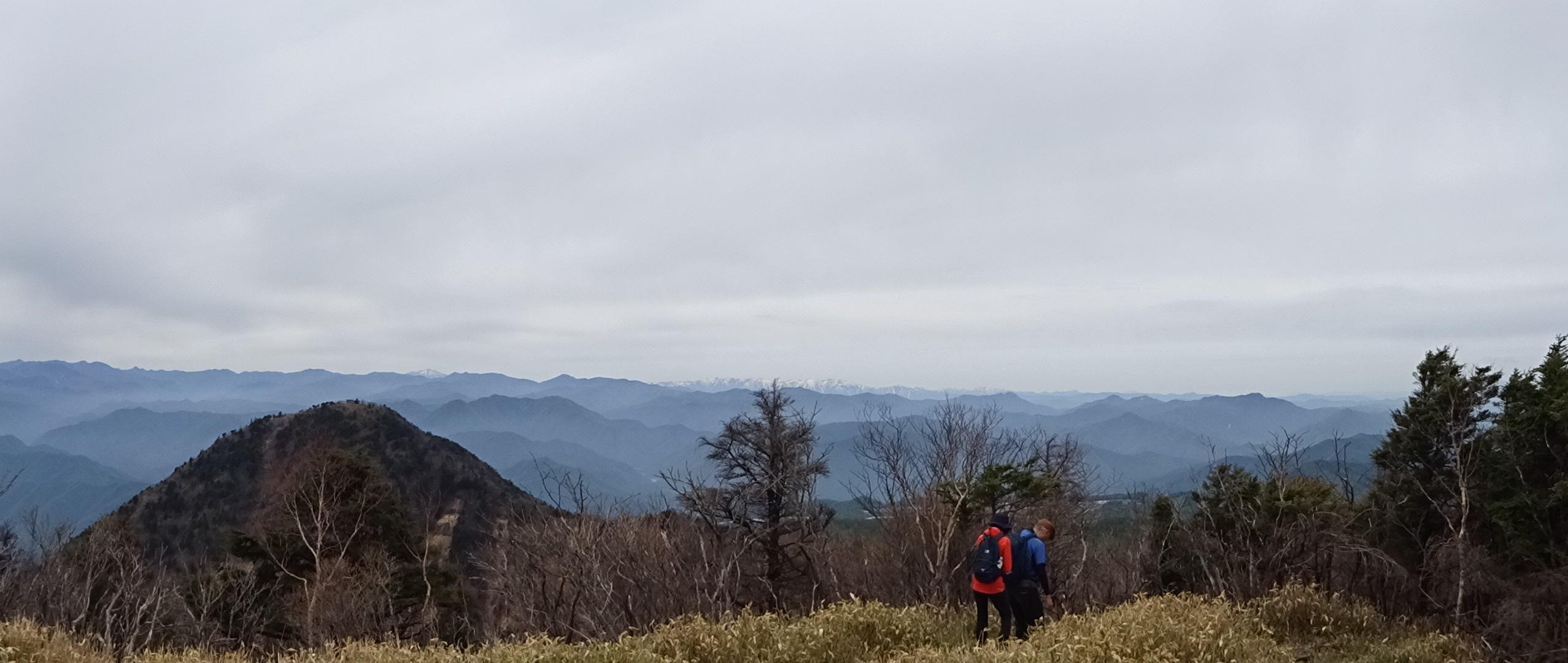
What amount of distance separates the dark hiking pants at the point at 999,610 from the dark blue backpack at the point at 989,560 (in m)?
0.24

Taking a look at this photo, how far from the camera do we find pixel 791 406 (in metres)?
45.7

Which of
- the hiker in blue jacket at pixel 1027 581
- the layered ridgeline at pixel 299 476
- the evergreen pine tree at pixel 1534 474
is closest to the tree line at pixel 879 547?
the evergreen pine tree at pixel 1534 474

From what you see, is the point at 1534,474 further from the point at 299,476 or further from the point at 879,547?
the point at 299,476

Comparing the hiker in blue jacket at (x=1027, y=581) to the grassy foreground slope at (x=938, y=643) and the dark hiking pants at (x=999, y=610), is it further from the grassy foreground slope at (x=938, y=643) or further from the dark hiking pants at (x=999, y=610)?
the grassy foreground slope at (x=938, y=643)

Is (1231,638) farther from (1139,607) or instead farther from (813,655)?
(813,655)

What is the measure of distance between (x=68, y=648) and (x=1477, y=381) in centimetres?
3585

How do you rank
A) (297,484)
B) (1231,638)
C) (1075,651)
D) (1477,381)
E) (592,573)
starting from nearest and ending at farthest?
1. (1075,651)
2. (1231,638)
3. (592,573)
4. (1477,381)
5. (297,484)

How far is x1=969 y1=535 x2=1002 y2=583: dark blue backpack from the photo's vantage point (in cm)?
1118

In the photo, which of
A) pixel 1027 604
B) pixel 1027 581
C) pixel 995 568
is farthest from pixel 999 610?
pixel 995 568

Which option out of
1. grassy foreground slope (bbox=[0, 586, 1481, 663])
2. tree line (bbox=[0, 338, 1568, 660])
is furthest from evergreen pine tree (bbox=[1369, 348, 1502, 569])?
grassy foreground slope (bbox=[0, 586, 1481, 663])

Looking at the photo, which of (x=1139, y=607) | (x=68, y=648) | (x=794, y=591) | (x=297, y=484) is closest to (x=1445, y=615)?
(x=1139, y=607)

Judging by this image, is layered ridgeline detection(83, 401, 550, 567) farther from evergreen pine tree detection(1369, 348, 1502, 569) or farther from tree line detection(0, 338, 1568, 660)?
evergreen pine tree detection(1369, 348, 1502, 569)

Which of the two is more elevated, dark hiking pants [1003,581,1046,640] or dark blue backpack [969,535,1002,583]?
dark blue backpack [969,535,1002,583]

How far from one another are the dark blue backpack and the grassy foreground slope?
86 cm
